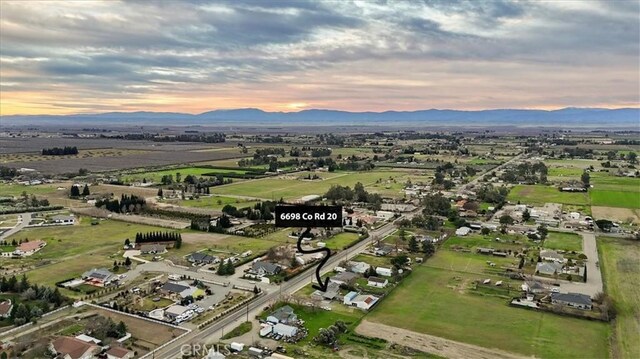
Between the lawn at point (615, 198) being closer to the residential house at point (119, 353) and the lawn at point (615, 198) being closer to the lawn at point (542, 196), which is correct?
the lawn at point (542, 196)

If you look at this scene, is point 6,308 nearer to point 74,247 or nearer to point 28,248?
point 28,248

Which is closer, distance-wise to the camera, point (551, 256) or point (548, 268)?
point (548, 268)

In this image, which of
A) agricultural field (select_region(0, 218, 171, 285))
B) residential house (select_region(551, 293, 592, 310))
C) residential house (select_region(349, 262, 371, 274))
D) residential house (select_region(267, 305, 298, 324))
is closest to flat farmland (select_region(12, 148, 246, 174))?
agricultural field (select_region(0, 218, 171, 285))

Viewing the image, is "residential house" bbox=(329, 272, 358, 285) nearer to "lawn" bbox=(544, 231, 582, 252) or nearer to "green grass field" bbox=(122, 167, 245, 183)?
"lawn" bbox=(544, 231, 582, 252)

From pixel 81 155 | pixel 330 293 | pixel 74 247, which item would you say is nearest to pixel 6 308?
pixel 74 247

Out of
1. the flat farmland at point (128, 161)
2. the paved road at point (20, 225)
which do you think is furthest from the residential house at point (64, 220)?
the flat farmland at point (128, 161)

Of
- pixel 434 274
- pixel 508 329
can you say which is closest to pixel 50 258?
pixel 434 274
